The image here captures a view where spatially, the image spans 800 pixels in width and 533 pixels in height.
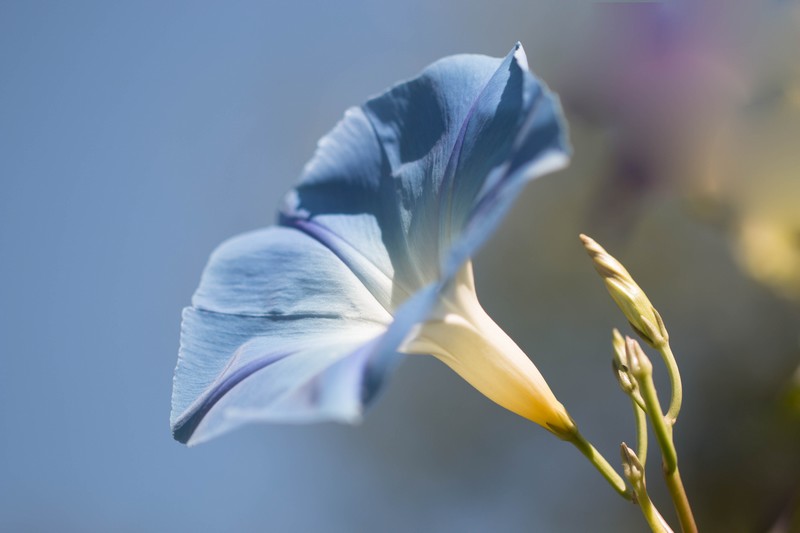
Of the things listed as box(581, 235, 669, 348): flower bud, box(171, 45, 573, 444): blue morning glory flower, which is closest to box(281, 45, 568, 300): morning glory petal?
box(171, 45, 573, 444): blue morning glory flower

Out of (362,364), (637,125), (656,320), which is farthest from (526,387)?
(637,125)

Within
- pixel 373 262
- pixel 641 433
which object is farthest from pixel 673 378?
pixel 373 262

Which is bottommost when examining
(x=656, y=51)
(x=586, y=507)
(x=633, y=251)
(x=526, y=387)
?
(x=586, y=507)

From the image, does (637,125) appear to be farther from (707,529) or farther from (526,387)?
(526,387)

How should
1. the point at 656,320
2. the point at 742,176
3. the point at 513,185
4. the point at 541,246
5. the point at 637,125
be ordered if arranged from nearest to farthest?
the point at 513,185 → the point at 656,320 → the point at 742,176 → the point at 637,125 → the point at 541,246

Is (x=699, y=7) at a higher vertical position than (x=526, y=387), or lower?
higher
